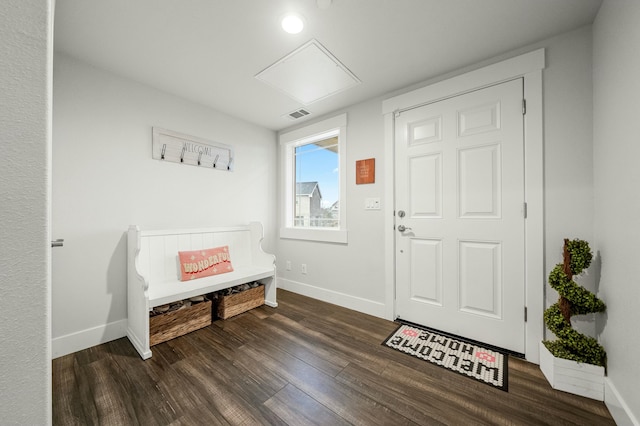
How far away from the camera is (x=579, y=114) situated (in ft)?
5.24

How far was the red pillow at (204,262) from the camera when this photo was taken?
2285 mm

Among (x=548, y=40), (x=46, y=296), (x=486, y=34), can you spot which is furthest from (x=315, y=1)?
(x=46, y=296)

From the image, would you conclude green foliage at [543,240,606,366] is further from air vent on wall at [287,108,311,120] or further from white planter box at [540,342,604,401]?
air vent on wall at [287,108,311,120]

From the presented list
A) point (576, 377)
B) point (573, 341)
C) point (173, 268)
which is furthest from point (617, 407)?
point (173, 268)

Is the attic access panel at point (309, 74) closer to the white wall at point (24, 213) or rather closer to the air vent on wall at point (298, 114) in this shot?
the air vent on wall at point (298, 114)

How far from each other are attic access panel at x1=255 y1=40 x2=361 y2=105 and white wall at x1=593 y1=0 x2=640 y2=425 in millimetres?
1567

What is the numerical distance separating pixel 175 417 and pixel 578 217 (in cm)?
267

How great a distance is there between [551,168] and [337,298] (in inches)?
86.9

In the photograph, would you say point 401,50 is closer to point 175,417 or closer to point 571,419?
point 571,419

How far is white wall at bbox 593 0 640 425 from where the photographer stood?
3.71ft

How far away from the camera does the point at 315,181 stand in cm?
323

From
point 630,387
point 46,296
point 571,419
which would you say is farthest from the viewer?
point 571,419

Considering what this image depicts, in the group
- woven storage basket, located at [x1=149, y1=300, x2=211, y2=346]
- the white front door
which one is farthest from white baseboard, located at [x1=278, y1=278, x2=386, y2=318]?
woven storage basket, located at [x1=149, y1=300, x2=211, y2=346]

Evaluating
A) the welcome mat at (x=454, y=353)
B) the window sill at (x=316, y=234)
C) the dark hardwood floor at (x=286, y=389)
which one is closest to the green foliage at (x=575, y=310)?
the dark hardwood floor at (x=286, y=389)
